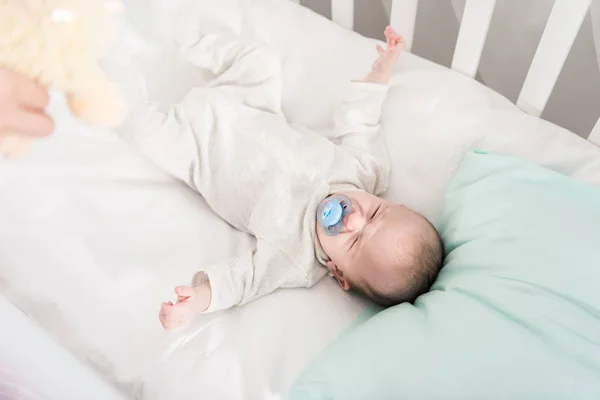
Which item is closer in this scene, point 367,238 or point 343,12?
point 367,238

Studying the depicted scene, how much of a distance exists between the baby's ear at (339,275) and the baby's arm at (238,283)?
0.02 m

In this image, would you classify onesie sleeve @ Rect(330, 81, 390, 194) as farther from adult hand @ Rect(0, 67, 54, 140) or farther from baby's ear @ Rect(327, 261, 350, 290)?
adult hand @ Rect(0, 67, 54, 140)

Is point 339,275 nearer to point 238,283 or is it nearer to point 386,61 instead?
point 238,283

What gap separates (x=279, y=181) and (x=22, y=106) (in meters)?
0.37

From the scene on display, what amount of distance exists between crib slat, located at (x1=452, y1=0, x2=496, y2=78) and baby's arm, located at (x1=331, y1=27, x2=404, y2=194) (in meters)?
0.10

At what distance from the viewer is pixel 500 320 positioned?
1.97 ft

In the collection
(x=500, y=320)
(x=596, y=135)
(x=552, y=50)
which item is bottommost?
(x=500, y=320)

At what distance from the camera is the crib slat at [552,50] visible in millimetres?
745

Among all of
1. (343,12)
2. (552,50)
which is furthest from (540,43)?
(343,12)

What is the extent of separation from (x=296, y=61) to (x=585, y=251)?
1.87 ft

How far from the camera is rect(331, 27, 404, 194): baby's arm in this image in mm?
856

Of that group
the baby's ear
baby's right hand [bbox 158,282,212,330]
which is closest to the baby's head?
the baby's ear

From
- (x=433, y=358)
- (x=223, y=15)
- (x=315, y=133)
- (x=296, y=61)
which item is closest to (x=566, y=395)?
(x=433, y=358)

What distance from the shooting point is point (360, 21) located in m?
1.19
